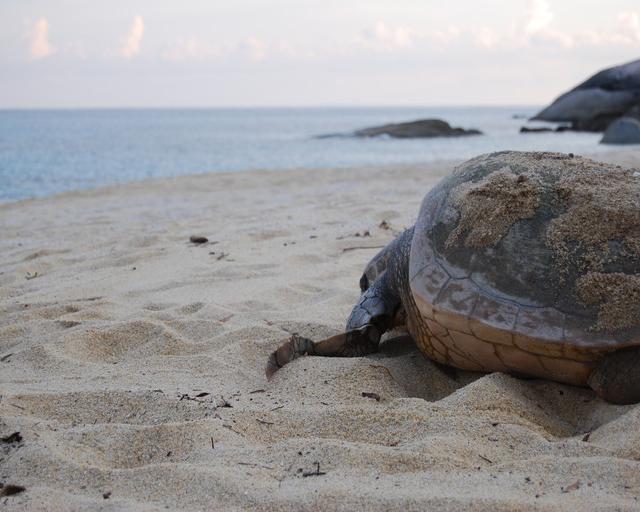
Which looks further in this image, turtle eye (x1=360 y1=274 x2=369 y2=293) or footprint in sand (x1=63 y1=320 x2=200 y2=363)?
turtle eye (x1=360 y1=274 x2=369 y2=293)

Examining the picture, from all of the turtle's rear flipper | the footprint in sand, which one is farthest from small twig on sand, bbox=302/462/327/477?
the footprint in sand

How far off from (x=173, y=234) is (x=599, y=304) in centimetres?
423

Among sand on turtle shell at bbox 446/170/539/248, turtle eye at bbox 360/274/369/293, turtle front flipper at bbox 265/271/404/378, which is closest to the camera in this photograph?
sand on turtle shell at bbox 446/170/539/248

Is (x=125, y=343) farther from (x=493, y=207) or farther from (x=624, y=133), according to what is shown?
(x=624, y=133)

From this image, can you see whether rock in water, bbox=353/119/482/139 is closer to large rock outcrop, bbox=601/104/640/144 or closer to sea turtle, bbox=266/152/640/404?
large rock outcrop, bbox=601/104/640/144

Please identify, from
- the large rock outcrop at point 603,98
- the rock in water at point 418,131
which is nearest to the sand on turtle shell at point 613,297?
the rock in water at point 418,131

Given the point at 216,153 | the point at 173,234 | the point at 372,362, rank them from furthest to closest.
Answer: the point at 216,153, the point at 173,234, the point at 372,362

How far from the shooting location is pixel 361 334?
2.81 m

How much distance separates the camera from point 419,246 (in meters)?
2.67

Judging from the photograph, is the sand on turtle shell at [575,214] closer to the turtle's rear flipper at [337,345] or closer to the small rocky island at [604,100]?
the turtle's rear flipper at [337,345]

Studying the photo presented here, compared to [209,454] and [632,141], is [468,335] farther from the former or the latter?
[632,141]

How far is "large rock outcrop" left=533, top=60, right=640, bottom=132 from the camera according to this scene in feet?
109

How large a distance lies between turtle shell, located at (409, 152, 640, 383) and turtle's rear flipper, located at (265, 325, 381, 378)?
0.27 metres

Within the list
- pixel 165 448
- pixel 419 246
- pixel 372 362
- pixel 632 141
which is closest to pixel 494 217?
pixel 419 246
